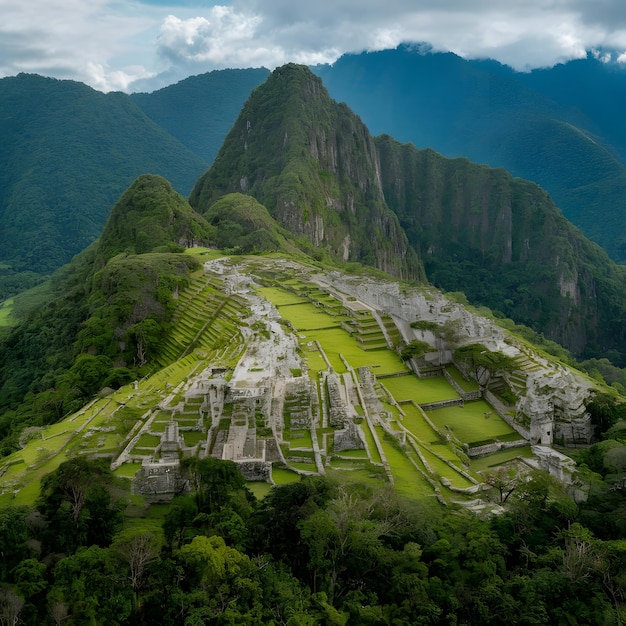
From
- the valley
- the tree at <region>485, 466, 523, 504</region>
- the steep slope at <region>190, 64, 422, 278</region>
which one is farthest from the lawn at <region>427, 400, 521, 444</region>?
the steep slope at <region>190, 64, 422, 278</region>

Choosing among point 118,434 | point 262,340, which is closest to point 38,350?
point 262,340

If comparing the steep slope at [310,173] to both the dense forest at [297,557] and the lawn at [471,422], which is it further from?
the dense forest at [297,557]

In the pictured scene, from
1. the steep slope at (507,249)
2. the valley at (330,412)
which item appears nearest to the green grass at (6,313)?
the valley at (330,412)

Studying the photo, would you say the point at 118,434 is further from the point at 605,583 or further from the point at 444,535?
the point at 605,583

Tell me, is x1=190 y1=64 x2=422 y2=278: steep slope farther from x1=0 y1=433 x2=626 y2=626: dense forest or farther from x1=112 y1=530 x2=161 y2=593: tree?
x1=112 y1=530 x2=161 y2=593: tree

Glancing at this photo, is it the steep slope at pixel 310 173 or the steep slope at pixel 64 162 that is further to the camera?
the steep slope at pixel 64 162

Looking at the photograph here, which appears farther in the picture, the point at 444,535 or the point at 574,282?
the point at 574,282

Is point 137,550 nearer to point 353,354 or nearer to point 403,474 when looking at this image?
point 403,474
